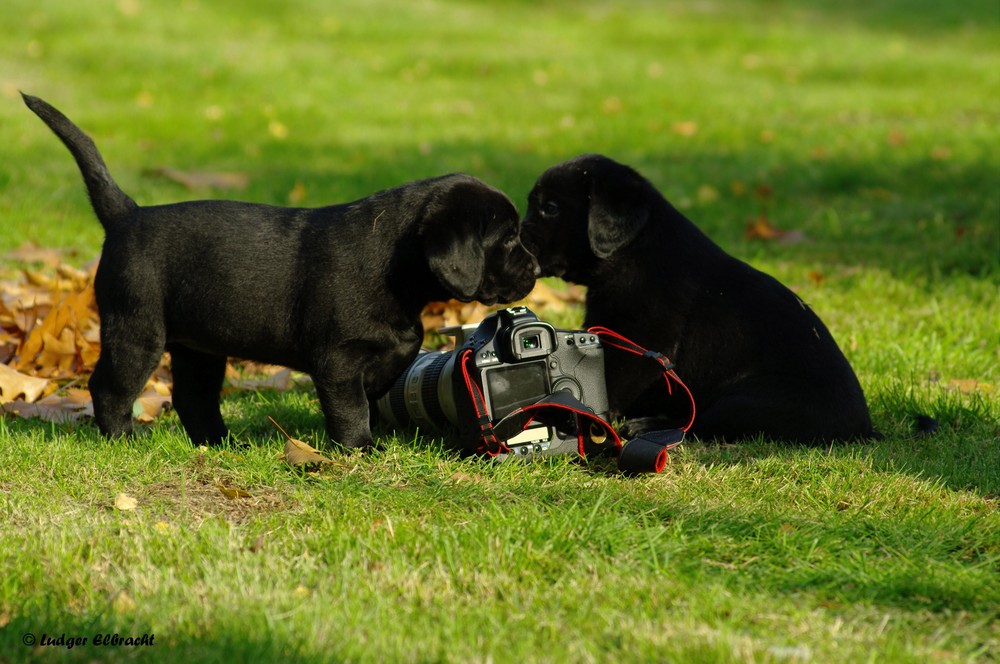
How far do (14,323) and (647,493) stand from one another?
11.8 feet

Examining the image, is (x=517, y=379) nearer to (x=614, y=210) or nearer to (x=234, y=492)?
(x=614, y=210)

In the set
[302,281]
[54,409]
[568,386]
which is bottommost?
[54,409]

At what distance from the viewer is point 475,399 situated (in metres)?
→ 4.00

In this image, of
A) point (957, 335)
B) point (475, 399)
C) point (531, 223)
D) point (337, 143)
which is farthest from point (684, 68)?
point (475, 399)

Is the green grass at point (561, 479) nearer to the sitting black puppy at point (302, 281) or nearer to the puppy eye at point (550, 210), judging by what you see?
the sitting black puppy at point (302, 281)

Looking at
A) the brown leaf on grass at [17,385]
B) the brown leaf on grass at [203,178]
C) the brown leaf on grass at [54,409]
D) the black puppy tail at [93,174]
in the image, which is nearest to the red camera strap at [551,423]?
the black puppy tail at [93,174]

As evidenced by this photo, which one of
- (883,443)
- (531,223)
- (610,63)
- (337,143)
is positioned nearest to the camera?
(883,443)

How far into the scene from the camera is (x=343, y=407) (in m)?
4.02

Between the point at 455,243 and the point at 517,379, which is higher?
the point at 455,243

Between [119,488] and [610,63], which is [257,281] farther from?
[610,63]

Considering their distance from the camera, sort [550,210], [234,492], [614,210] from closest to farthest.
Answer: [234,492] < [614,210] < [550,210]

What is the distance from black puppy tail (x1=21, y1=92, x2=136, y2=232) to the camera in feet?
13.8

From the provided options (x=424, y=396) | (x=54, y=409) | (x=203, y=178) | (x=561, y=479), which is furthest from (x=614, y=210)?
(x=203, y=178)

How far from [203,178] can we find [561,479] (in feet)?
22.4
